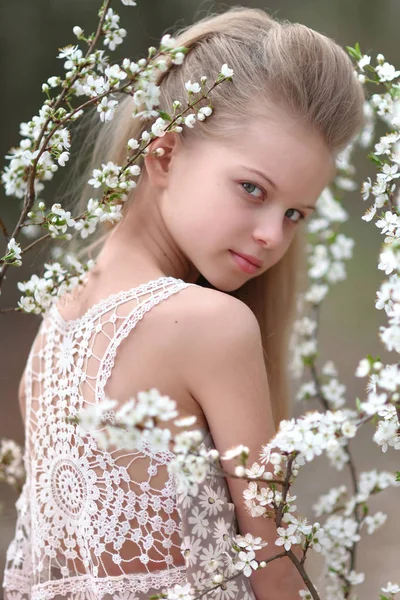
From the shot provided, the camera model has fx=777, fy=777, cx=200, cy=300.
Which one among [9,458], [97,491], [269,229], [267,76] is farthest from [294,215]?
[9,458]

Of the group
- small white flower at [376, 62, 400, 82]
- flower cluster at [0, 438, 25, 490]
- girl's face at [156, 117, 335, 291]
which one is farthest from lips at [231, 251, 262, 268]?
flower cluster at [0, 438, 25, 490]

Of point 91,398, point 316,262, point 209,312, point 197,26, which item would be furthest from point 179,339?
point 316,262

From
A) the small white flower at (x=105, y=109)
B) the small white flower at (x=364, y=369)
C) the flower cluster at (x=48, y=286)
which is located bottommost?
the small white flower at (x=364, y=369)

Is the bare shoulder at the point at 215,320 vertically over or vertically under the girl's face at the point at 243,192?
under

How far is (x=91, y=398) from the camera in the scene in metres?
1.26

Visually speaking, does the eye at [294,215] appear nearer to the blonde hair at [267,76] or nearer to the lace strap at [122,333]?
the blonde hair at [267,76]

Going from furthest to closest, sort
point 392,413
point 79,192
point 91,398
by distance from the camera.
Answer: point 79,192 < point 91,398 < point 392,413

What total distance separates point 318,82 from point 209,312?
0.48m

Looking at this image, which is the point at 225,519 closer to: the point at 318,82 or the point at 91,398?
the point at 91,398

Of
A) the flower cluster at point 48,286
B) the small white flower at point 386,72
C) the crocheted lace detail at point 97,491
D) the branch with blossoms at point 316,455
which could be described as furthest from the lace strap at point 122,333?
the small white flower at point 386,72

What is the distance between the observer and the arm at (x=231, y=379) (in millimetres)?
1184

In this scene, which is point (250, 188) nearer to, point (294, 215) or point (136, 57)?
point (294, 215)

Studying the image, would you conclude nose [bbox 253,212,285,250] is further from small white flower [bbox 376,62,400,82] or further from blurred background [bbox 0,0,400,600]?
blurred background [bbox 0,0,400,600]

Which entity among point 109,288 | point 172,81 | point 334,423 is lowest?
point 334,423
